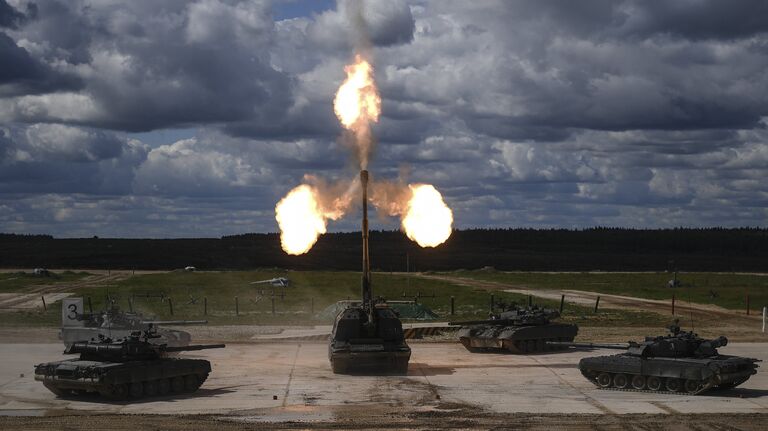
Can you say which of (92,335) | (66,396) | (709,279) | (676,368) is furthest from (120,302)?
(709,279)

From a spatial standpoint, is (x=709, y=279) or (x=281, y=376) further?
(x=709, y=279)

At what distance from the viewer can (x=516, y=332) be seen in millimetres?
39781

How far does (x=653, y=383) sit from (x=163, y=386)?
14677mm

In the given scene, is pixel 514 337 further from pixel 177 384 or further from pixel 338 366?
pixel 177 384

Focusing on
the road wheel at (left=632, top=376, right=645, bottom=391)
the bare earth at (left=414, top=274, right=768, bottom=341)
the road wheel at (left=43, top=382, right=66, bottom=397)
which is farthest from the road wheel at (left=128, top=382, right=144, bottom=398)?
the bare earth at (left=414, top=274, right=768, bottom=341)

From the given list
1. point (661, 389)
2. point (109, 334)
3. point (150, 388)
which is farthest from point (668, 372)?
point (109, 334)

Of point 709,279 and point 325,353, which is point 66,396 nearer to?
point 325,353

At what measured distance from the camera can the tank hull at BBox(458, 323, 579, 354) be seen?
131 feet

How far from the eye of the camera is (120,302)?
7062 cm

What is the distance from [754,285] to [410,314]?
56.4 meters

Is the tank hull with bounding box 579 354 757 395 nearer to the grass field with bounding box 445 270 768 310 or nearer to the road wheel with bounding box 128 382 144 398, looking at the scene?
the road wheel with bounding box 128 382 144 398

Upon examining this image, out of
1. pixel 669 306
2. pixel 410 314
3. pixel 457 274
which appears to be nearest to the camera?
pixel 410 314

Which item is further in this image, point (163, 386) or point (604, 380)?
point (604, 380)

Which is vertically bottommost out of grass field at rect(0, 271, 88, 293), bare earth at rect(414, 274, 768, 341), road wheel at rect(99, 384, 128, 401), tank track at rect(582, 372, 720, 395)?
bare earth at rect(414, 274, 768, 341)
